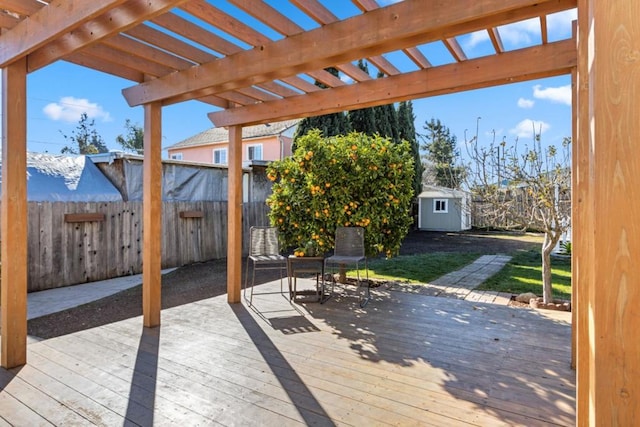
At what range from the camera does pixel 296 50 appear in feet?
8.99

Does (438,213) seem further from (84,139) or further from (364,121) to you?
(84,139)

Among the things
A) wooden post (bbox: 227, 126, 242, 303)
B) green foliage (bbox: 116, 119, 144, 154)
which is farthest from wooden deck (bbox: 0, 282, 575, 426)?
green foliage (bbox: 116, 119, 144, 154)

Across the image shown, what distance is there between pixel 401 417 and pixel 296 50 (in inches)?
99.2

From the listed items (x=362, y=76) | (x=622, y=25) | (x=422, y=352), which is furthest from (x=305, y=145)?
(x=622, y=25)

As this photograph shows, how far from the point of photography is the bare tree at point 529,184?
4527 millimetres

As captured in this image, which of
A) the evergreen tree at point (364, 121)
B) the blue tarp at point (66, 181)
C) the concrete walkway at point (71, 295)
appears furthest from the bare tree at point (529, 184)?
the evergreen tree at point (364, 121)

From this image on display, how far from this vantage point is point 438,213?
1841cm

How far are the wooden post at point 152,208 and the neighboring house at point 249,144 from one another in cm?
857

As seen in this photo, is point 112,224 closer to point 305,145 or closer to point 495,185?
point 305,145

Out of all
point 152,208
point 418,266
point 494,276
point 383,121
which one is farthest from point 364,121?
point 152,208

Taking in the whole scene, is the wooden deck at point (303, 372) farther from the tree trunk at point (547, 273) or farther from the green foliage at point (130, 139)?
the green foliage at point (130, 139)

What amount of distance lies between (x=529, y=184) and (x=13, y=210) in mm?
5328

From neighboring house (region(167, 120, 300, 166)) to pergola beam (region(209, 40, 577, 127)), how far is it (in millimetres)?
8056

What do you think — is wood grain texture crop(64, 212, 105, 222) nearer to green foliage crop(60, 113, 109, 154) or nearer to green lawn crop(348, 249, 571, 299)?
green lawn crop(348, 249, 571, 299)
